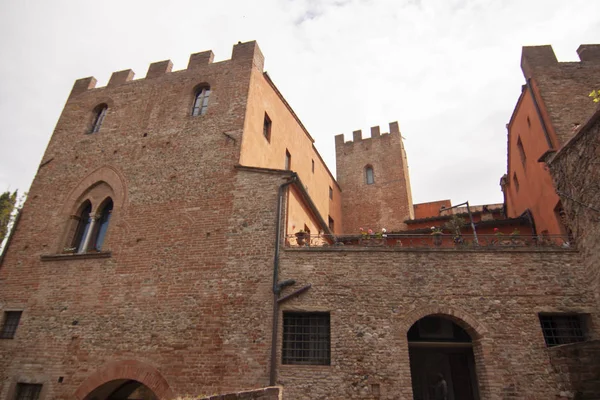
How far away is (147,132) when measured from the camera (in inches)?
506

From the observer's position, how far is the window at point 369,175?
76.5 ft

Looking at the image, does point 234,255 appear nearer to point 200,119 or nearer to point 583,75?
point 200,119

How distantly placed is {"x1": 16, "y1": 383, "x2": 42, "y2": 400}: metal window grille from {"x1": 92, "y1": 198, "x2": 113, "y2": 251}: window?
12.3ft

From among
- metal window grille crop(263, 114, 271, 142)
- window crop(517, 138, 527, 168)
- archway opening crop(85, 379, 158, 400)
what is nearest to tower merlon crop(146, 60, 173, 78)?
metal window grille crop(263, 114, 271, 142)

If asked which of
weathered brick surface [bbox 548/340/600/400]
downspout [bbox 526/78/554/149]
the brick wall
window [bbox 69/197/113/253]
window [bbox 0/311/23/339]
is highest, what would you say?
downspout [bbox 526/78/554/149]

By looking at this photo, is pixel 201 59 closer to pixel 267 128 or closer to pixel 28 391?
pixel 267 128

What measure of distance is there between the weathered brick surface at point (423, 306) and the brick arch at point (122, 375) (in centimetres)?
300

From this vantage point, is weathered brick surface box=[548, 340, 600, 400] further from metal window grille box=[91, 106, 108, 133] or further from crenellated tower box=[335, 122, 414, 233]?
metal window grille box=[91, 106, 108, 133]

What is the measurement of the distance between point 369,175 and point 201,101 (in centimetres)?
1332

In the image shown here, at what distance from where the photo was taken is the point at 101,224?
11.8 meters

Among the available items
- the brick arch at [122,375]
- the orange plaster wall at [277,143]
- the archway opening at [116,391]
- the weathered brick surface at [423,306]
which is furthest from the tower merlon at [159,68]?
the archway opening at [116,391]

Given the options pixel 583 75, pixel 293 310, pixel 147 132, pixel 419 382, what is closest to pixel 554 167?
pixel 583 75

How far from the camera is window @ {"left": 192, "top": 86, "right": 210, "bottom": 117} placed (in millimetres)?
13023

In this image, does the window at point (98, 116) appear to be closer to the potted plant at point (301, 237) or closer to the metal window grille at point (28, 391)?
the metal window grille at point (28, 391)
